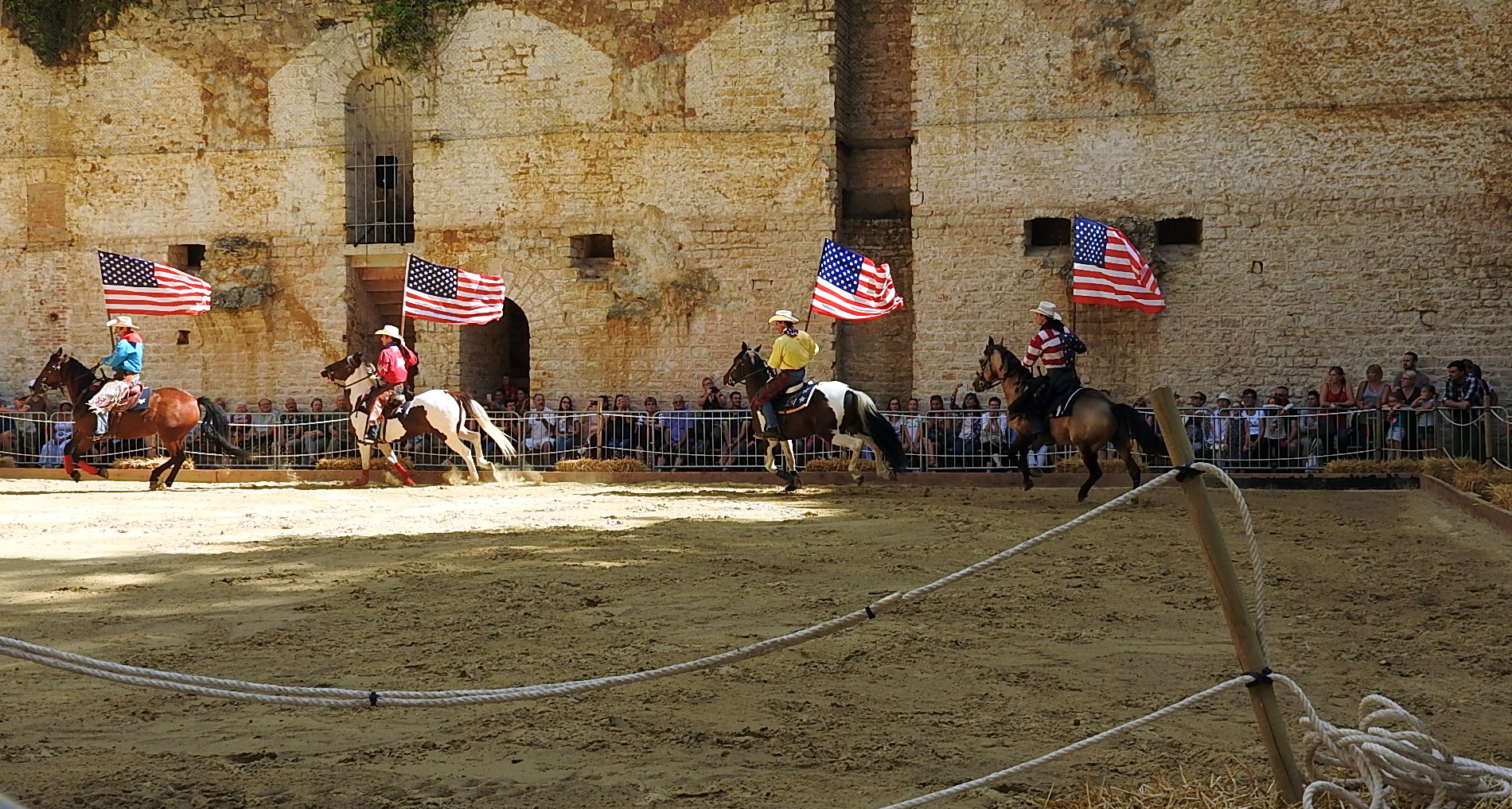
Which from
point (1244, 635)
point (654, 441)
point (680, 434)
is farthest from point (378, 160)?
point (1244, 635)

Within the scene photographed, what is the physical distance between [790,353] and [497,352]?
1057 cm

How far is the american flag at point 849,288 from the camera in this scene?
1892cm

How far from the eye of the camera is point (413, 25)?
74.5 feet

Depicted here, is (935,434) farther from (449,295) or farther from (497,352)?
(497,352)

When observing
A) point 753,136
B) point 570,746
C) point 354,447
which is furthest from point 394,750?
point 753,136

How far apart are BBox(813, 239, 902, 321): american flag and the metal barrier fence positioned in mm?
1644

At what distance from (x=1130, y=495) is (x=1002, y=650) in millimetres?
2597

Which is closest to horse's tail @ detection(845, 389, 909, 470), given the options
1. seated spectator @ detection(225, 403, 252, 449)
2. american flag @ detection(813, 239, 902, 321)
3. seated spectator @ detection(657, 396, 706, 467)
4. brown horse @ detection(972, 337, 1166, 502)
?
brown horse @ detection(972, 337, 1166, 502)

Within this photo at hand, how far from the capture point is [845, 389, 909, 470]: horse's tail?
51.7ft

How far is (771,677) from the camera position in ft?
19.0

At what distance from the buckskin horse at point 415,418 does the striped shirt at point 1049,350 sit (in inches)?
280

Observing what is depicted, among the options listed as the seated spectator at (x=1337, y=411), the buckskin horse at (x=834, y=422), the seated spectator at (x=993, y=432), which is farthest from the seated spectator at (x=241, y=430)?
the seated spectator at (x=1337, y=411)

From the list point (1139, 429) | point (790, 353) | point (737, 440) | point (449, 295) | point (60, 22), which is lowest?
point (737, 440)

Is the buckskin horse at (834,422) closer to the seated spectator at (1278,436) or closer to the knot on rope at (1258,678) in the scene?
the seated spectator at (1278,436)
